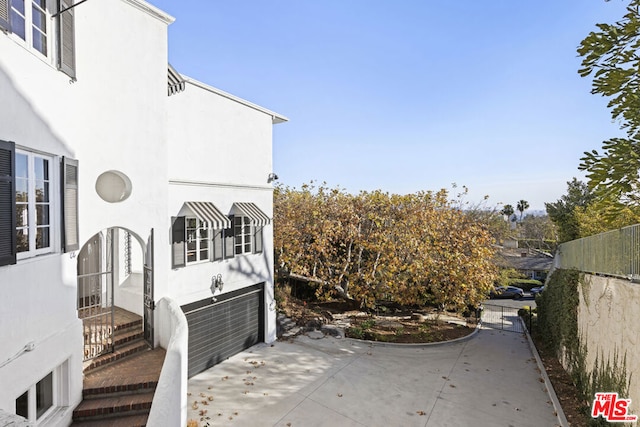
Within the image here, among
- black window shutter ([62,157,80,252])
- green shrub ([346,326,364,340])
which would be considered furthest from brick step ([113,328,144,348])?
green shrub ([346,326,364,340])

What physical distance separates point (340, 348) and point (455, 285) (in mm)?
9023

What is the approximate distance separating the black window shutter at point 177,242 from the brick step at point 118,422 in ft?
20.8

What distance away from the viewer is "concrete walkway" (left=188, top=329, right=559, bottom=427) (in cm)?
1204

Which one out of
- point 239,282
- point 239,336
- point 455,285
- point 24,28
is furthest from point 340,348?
point 24,28

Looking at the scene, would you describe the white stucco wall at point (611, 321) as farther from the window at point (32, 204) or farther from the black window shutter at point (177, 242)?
the black window shutter at point (177, 242)

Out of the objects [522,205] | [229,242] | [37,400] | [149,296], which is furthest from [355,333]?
[522,205]

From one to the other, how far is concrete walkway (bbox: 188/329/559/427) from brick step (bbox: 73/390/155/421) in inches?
130

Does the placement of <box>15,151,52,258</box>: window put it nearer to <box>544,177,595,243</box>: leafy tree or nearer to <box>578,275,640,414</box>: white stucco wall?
<box>578,275,640,414</box>: white stucco wall

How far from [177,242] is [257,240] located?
5.42m

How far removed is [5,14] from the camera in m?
5.85

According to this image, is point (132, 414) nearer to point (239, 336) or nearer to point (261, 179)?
point (239, 336)

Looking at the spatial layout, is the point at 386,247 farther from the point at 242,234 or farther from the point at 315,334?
the point at 242,234

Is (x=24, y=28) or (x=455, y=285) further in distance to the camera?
(x=455, y=285)

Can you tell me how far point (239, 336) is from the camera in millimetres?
17766
